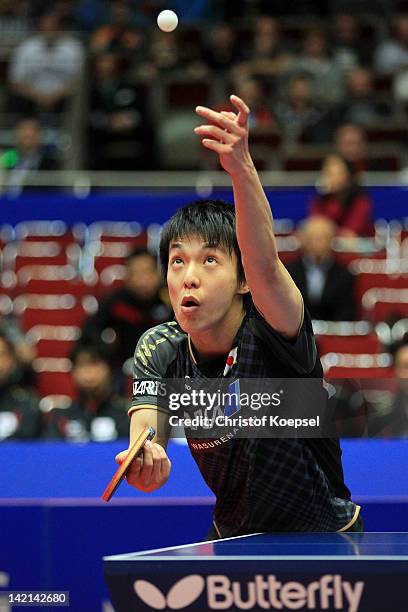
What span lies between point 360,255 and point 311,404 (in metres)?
5.51

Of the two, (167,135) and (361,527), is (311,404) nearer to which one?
(361,527)

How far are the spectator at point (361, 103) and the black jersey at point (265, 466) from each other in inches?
285

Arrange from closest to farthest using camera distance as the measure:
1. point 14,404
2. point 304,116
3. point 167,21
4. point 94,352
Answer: point 167,21 < point 14,404 < point 94,352 < point 304,116

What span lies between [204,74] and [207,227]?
8.32 metres

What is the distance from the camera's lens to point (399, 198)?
351 inches

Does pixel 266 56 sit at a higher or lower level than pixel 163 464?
higher

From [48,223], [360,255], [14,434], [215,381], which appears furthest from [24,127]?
[215,381]

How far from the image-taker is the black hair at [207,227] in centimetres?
305

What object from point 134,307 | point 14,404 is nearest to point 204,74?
point 134,307

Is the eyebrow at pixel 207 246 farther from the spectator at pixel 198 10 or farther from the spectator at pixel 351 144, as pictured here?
the spectator at pixel 198 10

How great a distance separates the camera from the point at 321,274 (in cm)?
763

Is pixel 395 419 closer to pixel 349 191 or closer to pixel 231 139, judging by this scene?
pixel 231 139

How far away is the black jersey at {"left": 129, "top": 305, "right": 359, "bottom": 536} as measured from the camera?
304 cm

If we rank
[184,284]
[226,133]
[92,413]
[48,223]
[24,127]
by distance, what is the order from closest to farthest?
[226,133], [184,284], [92,413], [48,223], [24,127]
